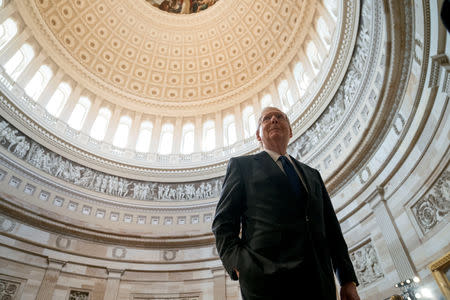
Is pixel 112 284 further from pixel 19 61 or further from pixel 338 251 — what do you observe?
pixel 338 251

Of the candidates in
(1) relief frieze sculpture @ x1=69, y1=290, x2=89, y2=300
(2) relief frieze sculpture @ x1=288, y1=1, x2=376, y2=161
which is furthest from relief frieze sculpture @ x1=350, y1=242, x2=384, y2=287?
(1) relief frieze sculpture @ x1=69, y1=290, x2=89, y2=300

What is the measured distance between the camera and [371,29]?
37.1 ft

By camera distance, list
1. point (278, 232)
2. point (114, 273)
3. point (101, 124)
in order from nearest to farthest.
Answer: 1. point (278, 232)
2. point (114, 273)
3. point (101, 124)

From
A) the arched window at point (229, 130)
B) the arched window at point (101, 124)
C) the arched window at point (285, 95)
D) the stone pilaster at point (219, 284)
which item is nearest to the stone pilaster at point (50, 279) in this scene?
the stone pilaster at point (219, 284)

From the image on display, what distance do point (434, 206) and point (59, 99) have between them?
21452mm

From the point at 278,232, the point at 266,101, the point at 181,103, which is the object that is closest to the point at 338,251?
the point at 278,232

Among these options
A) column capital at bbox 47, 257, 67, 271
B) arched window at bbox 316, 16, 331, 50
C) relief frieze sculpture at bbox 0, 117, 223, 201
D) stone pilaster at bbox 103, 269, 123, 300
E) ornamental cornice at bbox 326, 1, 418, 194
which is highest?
arched window at bbox 316, 16, 331, 50

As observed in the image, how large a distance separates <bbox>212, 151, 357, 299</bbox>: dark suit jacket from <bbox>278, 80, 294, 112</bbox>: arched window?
18.4 m

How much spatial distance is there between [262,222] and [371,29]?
11.7 metres

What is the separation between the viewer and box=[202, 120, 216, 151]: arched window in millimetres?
22781

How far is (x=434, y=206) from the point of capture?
8180 millimetres

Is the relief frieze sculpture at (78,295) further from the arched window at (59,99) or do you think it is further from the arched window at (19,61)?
the arched window at (19,61)

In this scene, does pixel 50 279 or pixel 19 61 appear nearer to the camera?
pixel 50 279

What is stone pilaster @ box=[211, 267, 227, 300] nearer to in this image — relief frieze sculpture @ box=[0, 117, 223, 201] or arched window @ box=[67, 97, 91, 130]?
relief frieze sculpture @ box=[0, 117, 223, 201]
